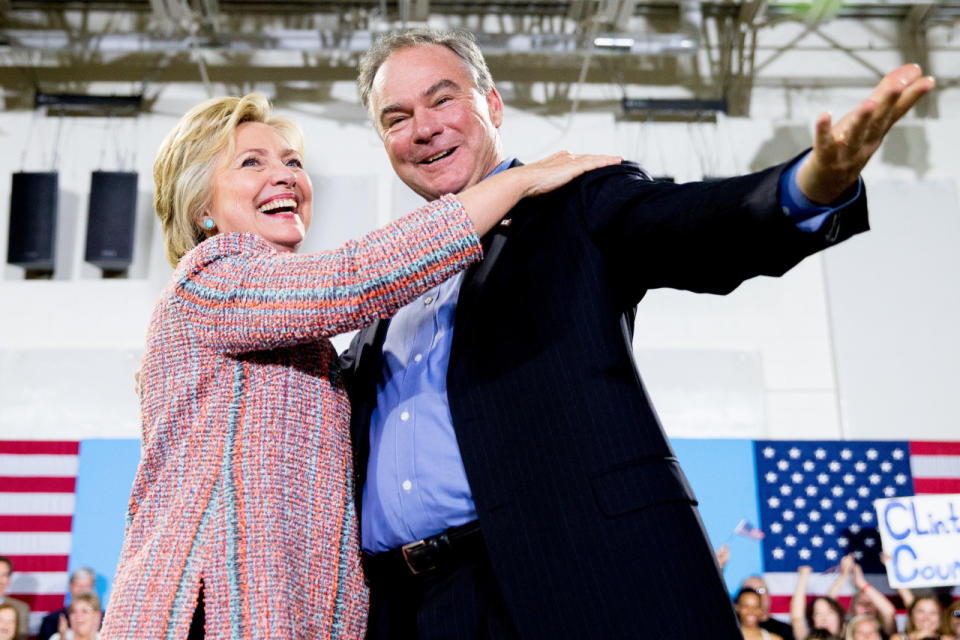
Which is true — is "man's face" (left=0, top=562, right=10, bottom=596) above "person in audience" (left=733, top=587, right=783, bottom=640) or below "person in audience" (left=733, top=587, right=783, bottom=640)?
above

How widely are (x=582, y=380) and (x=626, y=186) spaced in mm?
305

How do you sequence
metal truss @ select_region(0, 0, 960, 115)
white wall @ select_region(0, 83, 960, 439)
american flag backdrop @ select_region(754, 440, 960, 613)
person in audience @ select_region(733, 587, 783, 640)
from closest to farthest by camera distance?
person in audience @ select_region(733, 587, 783, 640)
american flag backdrop @ select_region(754, 440, 960, 613)
white wall @ select_region(0, 83, 960, 439)
metal truss @ select_region(0, 0, 960, 115)

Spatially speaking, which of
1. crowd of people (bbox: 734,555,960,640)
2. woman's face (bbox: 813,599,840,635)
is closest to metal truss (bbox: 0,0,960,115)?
crowd of people (bbox: 734,555,960,640)

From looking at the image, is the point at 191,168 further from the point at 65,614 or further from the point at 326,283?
the point at 65,614

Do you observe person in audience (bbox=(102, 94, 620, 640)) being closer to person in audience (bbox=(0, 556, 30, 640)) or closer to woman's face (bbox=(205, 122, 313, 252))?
woman's face (bbox=(205, 122, 313, 252))

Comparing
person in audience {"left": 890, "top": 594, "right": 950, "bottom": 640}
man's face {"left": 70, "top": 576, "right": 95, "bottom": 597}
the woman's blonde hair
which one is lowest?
person in audience {"left": 890, "top": 594, "right": 950, "bottom": 640}

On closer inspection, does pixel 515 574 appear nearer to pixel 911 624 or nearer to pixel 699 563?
pixel 699 563

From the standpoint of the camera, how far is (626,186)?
59.4 inches

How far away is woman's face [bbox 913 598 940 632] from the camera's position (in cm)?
643

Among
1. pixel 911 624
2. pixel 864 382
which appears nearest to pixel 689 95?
pixel 864 382

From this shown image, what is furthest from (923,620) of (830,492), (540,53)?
(540,53)

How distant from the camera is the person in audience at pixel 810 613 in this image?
638 cm

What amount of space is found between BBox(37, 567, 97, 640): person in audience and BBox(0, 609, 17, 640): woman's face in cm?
34

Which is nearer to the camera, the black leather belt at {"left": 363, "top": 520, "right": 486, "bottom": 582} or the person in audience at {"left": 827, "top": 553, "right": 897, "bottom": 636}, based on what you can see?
the black leather belt at {"left": 363, "top": 520, "right": 486, "bottom": 582}
